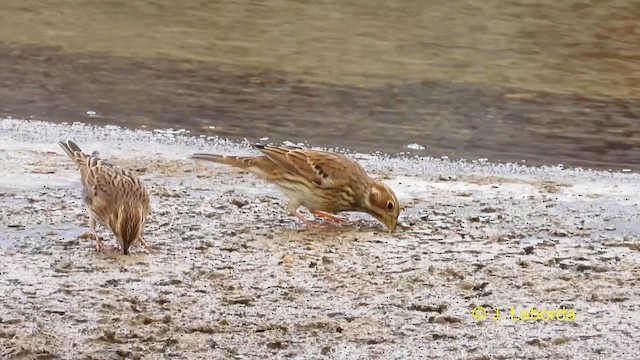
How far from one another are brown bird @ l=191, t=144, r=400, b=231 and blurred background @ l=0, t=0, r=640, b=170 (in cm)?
318

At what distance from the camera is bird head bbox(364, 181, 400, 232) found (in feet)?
26.2

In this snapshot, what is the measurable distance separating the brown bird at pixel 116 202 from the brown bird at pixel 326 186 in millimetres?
1125

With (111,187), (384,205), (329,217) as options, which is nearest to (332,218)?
(329,217)

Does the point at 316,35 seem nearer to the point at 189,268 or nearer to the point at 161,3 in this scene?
the point at 161,3

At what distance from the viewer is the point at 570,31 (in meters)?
19.1

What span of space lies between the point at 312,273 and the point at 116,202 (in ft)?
3.83

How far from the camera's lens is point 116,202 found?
7.23 m

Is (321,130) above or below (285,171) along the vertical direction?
below

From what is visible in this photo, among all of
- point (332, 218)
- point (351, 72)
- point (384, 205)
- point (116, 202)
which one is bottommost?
point (351, 72)

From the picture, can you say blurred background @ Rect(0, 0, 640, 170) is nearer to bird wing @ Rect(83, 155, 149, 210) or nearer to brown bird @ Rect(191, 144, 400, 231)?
brown bird @ Rect(191, 144, 400, 231)

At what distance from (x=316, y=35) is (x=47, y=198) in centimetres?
958

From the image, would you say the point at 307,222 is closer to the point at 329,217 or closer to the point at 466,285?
the point at 329,217

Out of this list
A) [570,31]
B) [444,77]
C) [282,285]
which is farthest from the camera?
[570,31]

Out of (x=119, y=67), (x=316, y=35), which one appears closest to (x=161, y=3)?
(x=316, y=35)
